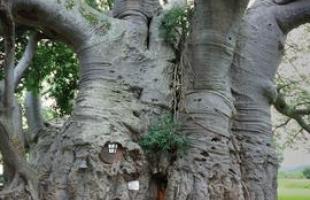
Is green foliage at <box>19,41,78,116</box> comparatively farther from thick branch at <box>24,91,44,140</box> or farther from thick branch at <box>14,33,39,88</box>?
thick branch at <box>14,33,39,88</box>

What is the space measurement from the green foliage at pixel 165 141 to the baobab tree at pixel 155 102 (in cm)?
4

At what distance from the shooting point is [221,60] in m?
4.89

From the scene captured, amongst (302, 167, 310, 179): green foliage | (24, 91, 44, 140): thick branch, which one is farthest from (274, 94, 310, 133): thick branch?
(302, 167, 310, 179): green foliage

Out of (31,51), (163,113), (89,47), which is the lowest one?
(163,113)

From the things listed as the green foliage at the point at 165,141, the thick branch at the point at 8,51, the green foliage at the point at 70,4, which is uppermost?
the green foliage at the point at 70,4

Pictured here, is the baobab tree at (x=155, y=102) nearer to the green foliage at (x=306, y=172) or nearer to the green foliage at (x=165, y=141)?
the green foliage at (x=165, y=141)

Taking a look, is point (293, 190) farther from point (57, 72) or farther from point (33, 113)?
point (33, 113)

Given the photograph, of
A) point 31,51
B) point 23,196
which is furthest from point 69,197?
point 31,51

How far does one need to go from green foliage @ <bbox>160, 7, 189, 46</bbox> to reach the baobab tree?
0.03 metres

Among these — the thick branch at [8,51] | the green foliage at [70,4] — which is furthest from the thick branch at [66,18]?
the thick branch at [8,51]

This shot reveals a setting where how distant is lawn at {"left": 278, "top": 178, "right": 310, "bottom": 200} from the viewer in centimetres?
1390

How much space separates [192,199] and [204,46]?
4.79 ft

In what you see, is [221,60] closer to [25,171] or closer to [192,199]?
[192,199]

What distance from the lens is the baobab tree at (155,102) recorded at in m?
4.58
